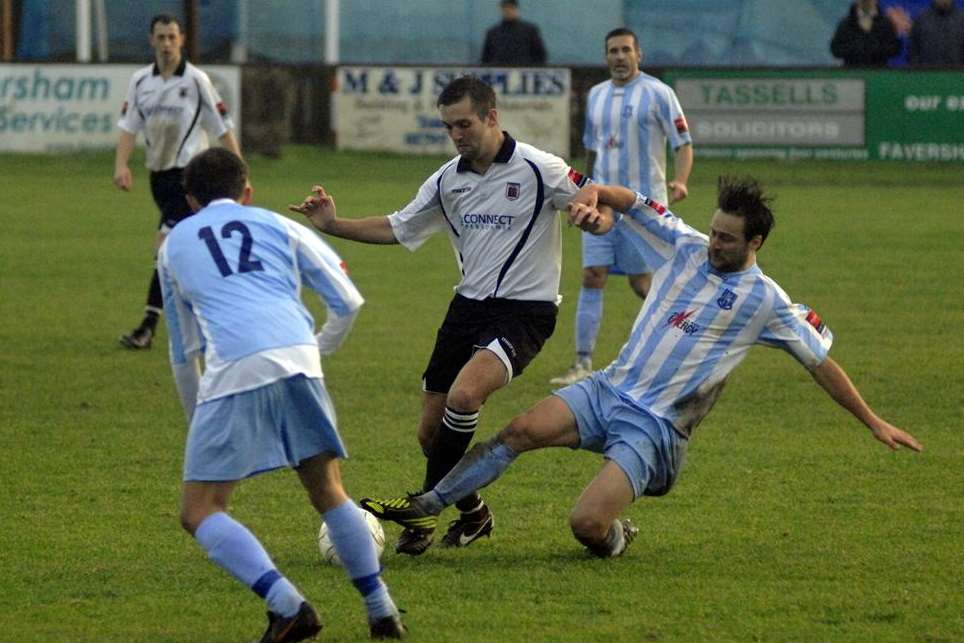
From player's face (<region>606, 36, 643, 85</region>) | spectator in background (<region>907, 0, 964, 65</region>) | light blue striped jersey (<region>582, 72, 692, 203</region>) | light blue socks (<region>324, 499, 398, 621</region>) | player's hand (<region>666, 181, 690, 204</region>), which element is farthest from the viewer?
spectator in background (<region>907, 0, 964, 65</region>)

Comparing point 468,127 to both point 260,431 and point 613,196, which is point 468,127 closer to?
point 613,196

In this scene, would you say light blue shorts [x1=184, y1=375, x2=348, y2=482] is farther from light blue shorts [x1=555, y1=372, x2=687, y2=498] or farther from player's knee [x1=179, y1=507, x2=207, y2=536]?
light blue shorts [x1=555, y1=372, x2=687, y2=498]

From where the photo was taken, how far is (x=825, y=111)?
2292 centimetres

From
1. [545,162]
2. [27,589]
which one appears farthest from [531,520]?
[27,589]

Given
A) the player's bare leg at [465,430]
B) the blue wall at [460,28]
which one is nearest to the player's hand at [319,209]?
the player's bare leg at [465,430]

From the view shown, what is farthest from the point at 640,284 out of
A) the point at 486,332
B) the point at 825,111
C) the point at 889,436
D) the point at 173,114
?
the point at 825,111

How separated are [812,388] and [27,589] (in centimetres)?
557

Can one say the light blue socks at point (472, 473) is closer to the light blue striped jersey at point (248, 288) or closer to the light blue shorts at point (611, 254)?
the light blue striped jersey at point (248, 288)

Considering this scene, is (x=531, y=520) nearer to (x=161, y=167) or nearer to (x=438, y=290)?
(x=161, y=167)

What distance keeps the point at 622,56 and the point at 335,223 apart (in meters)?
4.77

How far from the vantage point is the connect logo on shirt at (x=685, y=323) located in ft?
21.2

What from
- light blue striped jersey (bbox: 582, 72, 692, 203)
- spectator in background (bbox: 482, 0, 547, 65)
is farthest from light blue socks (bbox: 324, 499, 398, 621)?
spectator in background (bbox: 482, 0, 547, 65)

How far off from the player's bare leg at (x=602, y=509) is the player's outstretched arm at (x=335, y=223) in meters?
1.33

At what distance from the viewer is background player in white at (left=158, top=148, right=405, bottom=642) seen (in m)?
5.16
